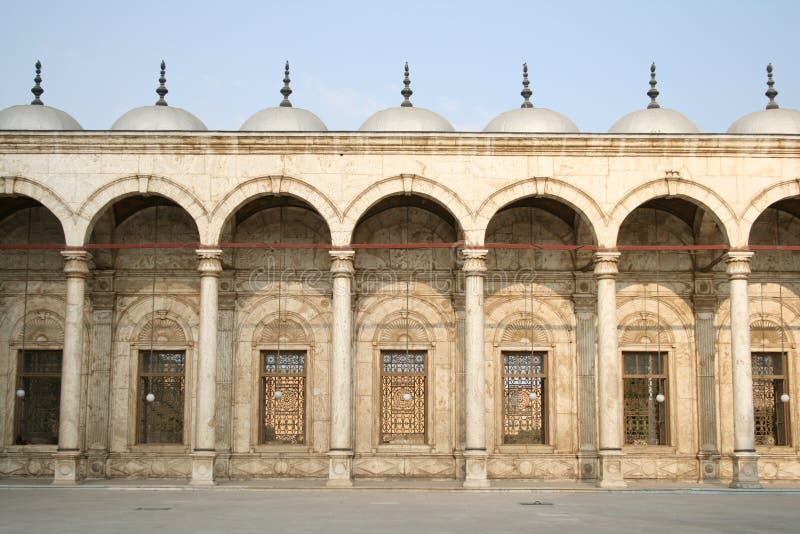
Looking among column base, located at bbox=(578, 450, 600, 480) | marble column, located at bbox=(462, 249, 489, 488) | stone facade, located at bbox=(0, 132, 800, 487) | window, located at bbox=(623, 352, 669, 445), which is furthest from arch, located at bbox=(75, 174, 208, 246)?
window, located at bbox=(623, 352, 669, 445)

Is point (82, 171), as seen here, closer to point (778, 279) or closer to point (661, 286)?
point (661, 286)

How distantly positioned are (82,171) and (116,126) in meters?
2.88

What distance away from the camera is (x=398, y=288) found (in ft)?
75.2

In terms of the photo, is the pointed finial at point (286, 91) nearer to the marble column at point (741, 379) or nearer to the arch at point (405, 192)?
the arch at point (405, 192)

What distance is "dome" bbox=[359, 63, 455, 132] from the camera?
2261 cm

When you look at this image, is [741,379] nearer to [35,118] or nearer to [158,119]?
[158,119]

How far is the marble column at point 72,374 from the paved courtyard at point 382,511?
0.55 meters

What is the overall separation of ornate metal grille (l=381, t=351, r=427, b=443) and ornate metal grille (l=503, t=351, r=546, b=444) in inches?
72.4

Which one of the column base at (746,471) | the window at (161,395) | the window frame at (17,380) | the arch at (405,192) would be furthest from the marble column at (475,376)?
the window frame at (17,380)

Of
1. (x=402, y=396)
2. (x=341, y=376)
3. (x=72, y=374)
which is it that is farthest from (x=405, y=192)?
(x=72, y=374)

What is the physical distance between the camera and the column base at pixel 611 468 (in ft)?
64.8

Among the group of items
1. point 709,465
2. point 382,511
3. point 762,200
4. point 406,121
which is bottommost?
point 382,511

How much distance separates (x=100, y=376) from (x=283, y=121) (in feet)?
22.6

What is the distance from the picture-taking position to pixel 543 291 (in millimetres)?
22938
